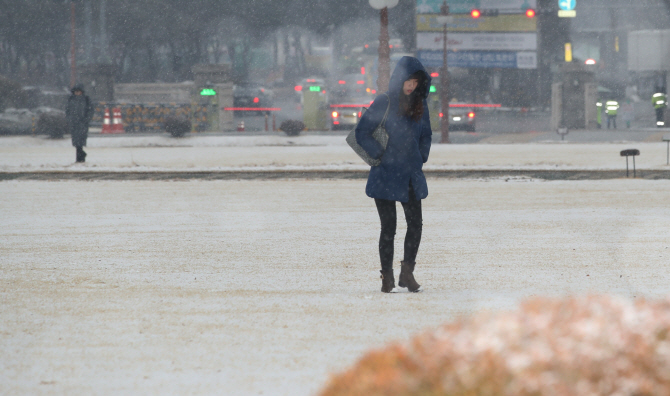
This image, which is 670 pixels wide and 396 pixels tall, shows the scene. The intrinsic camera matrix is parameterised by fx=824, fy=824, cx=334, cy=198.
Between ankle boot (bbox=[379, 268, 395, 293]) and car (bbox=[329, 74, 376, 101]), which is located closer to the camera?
ankle boot (bbox=[379, 268, 395, 293])

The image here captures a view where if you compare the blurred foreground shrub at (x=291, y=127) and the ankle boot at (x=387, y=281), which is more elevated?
the blurred foreground shrub at (x=291, y=127)

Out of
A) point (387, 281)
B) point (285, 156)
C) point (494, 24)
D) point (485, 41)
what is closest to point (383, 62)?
point (285, 156)

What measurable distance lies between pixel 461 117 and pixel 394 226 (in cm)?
3025

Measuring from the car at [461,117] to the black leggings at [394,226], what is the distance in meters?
30.0

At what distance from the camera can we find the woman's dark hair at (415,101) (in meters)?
5.45

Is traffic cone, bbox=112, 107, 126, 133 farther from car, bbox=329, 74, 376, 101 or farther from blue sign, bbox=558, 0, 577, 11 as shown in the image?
car, bbox=329, 74, 376, 101

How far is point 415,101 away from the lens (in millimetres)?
5473

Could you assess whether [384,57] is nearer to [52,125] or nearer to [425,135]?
[52,125]

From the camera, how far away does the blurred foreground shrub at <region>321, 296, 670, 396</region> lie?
2.05m

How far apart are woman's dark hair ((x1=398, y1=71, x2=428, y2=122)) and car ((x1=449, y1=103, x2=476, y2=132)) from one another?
30049mm

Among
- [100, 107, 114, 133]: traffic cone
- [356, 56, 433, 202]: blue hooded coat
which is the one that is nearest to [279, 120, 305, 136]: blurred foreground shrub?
[100, 107, 114, 133]: traffic cone

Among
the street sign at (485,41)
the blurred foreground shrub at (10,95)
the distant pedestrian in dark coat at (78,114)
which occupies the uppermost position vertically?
the street sign at (485,41)

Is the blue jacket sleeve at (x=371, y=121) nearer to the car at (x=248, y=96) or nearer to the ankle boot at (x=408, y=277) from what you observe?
the ankle boot at (x=408, y=277)

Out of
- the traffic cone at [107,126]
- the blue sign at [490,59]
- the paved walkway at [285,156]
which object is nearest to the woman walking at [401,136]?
the paved walkway at [285,156]
